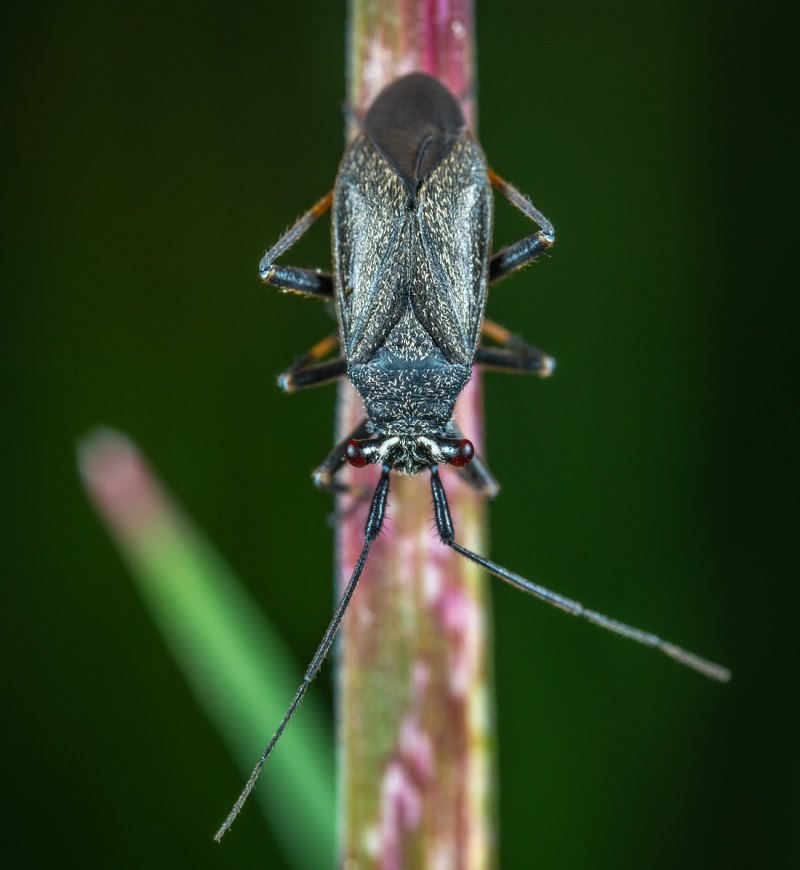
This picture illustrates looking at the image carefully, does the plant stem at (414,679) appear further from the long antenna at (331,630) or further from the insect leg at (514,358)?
the insect leg at (514,358)

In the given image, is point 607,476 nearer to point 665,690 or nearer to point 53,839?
point 665,690

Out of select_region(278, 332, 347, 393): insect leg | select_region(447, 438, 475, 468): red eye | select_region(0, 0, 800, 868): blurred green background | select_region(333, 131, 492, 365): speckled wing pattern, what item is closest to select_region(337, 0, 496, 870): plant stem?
select_region(447, 438, 475, 468): red eye

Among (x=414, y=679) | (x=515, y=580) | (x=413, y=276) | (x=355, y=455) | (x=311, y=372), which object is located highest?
(x=413, y=276)

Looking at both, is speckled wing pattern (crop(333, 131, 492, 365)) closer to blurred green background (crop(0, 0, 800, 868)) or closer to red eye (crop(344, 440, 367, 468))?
red eye (crop(344, 440, 367, 468))

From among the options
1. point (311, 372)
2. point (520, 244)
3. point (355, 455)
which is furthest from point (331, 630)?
point (520, 244)

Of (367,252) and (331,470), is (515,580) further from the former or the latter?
(367,252)
